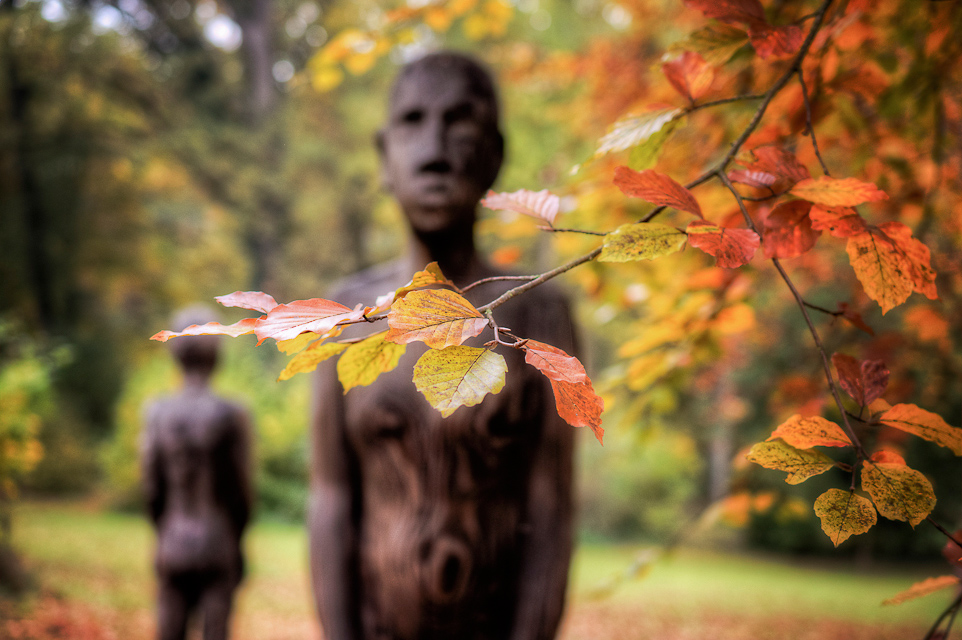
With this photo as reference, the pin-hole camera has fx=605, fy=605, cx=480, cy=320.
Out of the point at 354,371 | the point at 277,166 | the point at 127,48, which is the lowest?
the point at 354,371

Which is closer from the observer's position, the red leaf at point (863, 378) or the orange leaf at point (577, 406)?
the orange leaf at point (577, 406)

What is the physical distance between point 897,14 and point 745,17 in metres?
0.95

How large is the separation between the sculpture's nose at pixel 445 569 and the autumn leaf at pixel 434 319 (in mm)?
875

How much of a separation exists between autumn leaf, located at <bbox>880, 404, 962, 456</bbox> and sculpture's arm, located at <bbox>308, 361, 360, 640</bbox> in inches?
43.3

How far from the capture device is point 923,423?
78 cm

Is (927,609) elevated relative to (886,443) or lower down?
lower down

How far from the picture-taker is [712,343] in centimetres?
178

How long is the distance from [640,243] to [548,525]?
0.95m

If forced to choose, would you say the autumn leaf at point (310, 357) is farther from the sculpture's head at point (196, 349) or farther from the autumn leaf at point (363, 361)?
the sculpture's head at point (196, 349)

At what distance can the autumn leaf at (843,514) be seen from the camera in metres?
0.71

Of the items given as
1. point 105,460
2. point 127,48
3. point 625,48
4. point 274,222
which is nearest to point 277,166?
point 274,222

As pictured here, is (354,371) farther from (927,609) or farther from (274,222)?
(274,222)

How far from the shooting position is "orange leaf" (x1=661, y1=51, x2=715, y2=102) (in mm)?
978

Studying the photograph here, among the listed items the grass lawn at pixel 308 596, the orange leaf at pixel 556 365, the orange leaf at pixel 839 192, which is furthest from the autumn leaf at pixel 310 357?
the grass lawn at pixel 308 596
